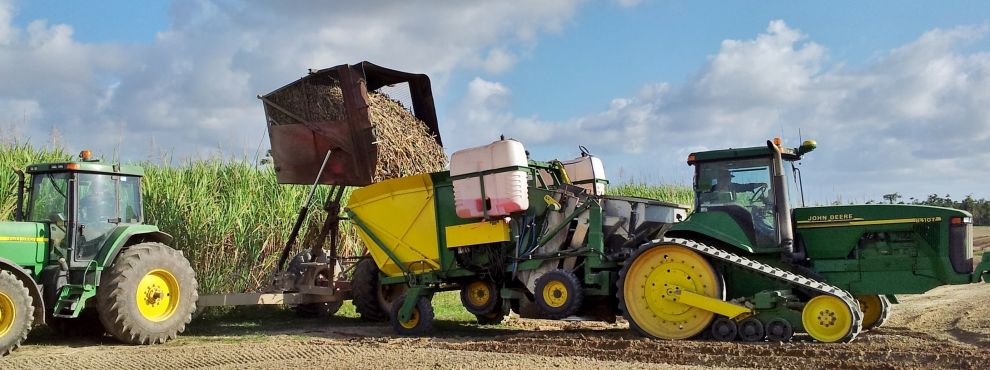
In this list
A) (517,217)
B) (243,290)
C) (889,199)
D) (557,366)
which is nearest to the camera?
(557,366)

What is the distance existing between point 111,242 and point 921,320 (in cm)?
955

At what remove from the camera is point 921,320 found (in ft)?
35.0

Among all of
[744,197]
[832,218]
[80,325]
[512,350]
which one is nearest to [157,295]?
[80,325]

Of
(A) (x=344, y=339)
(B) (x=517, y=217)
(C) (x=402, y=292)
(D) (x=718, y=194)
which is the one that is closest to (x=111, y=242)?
(A) (x=344, y=339)

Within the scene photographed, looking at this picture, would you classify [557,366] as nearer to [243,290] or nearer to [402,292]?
[402,292]

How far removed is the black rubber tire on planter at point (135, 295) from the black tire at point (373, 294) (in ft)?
7.76

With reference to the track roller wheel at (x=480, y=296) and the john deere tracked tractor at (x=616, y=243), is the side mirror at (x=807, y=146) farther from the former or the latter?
the track roller wheel at (x=480, y=296)

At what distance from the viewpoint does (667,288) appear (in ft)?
29.7

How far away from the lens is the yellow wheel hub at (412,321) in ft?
34.7

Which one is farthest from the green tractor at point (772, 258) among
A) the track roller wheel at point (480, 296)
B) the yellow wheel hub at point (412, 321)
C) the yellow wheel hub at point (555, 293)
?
the yellow wheel hub at point (412, 321)

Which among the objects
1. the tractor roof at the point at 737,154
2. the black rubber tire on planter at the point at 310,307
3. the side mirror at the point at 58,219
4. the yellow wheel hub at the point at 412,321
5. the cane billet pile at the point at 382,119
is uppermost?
the cane billet pile at the point at 382,119

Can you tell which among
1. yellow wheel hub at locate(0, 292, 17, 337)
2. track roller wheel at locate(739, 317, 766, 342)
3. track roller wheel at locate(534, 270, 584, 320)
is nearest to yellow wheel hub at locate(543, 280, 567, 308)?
track roller wheel at locate(534, 270, 584, 320)

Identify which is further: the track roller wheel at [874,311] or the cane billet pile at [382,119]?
the cane billet pile at [382,119]

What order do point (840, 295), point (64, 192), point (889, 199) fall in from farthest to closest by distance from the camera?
point (889, 199)
point (64, 192)
point (840, 295)
